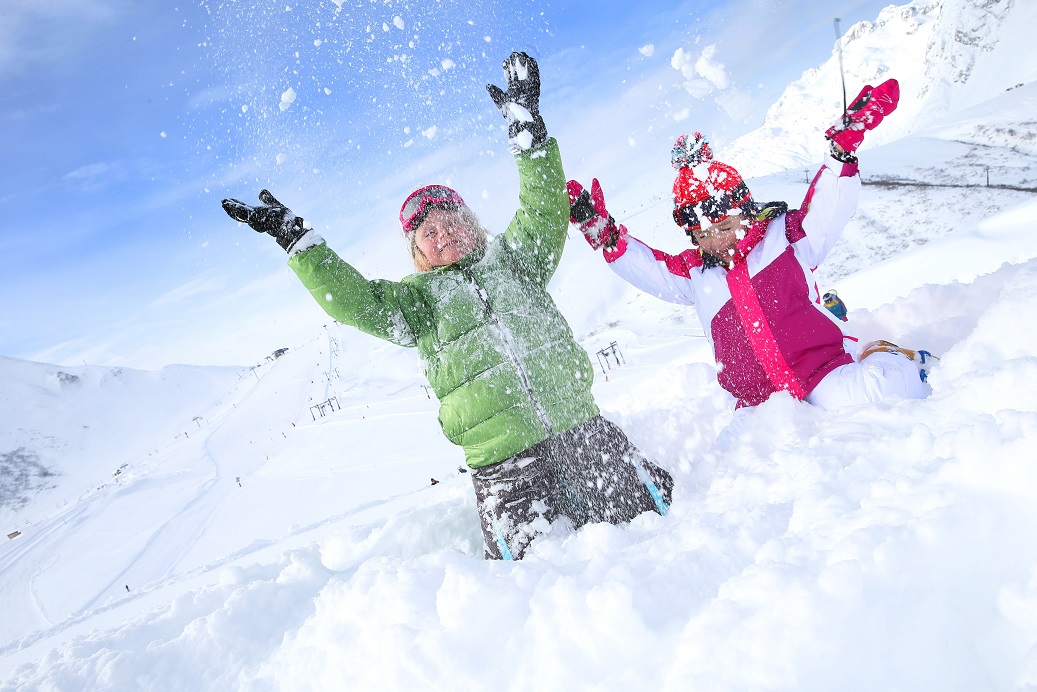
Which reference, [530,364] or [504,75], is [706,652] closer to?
[530,364]

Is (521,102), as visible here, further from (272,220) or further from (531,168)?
(272,220)

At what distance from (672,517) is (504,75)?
8.15ft

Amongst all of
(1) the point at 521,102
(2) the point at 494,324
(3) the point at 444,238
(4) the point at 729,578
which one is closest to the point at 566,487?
(2) the point at 494,324

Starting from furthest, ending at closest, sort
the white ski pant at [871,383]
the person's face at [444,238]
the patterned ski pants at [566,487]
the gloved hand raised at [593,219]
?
1. the gloved hand raised at [593,219]
2. the person's face at [444,238]
3. the patterned ski pants at [566,487]
4. the white ski pant at [871,383]

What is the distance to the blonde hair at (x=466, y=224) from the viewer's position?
3.09 metres

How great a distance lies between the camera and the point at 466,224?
308cm

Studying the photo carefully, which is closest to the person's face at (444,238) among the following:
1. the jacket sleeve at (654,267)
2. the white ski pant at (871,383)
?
the jacket sleeve at (654,267)

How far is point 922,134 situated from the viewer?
45188 millimetres

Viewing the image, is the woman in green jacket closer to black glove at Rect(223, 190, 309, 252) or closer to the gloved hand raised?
black glove at Rect(223, 190, 309, 252)

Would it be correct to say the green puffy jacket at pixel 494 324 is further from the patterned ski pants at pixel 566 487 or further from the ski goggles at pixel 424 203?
the ski goggles at pixel 424 203

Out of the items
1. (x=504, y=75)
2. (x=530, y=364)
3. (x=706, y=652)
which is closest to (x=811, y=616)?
(x=706, y=652)

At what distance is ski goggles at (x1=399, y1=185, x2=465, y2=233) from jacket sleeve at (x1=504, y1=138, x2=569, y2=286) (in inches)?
15.1

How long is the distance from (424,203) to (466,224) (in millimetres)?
272

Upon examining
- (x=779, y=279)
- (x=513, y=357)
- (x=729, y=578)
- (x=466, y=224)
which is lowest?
(x=729, y=578)
